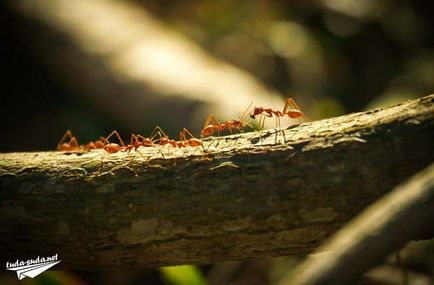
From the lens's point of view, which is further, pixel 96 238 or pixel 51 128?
pixel 51 128

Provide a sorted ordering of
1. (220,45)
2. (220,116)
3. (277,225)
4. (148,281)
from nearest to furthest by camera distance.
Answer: (277,225)
(148,281)
(220,116)
(220,45)

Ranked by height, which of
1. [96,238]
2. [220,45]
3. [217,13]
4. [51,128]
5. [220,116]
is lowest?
[96,238]

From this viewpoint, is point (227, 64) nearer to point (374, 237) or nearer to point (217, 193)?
point (217, 193)

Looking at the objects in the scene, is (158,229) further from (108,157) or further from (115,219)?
(108,157)

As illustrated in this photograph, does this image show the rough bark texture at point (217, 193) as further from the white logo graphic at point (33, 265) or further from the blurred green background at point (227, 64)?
the blurred green background at point (227, 64)

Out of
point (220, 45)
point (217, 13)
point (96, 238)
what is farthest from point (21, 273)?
point (217, 13)

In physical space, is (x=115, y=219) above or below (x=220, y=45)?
below
